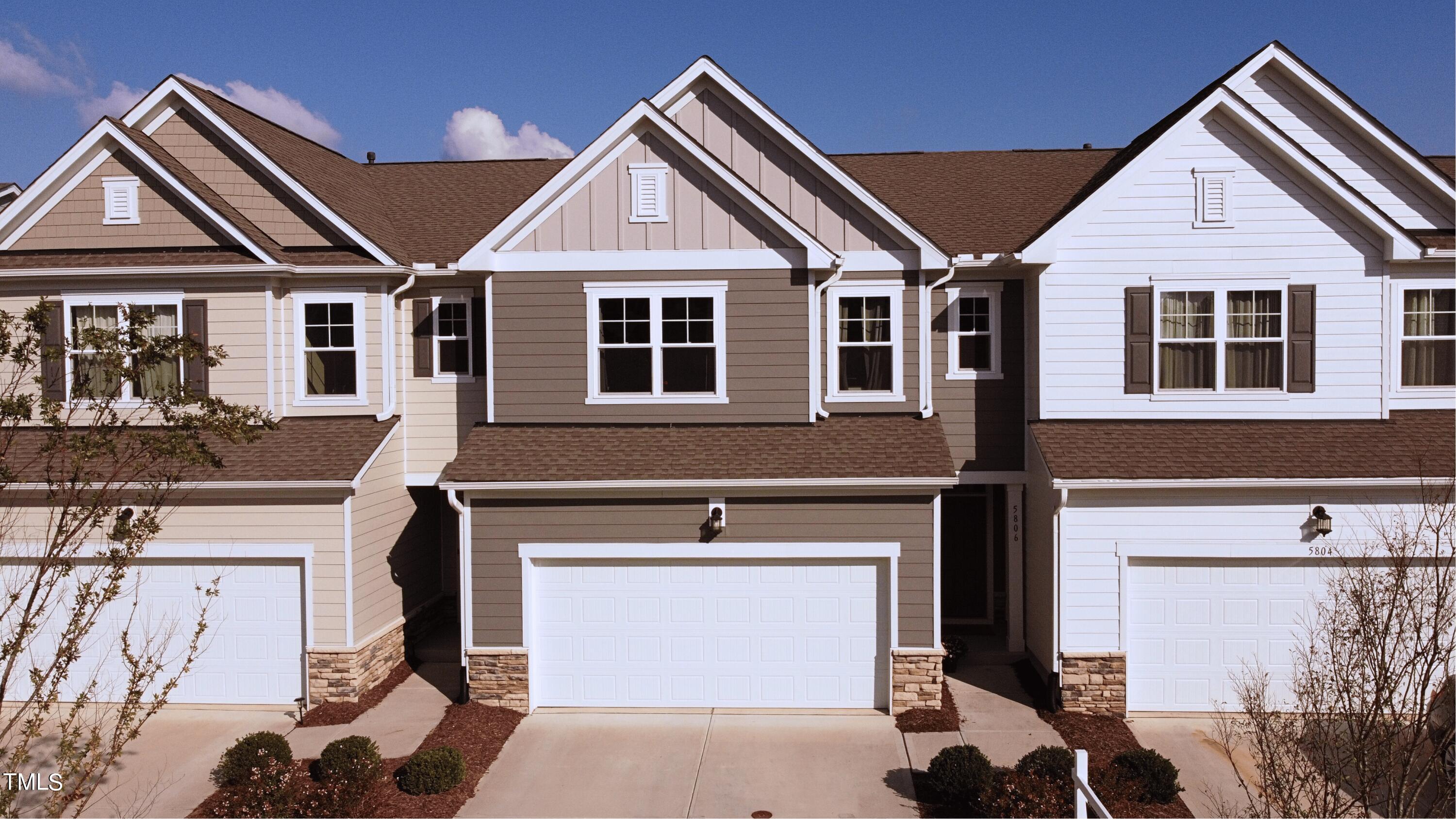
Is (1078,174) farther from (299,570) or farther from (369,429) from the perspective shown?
(299,570)

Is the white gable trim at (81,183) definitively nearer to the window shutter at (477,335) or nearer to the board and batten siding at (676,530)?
the window shutter at (477,335)

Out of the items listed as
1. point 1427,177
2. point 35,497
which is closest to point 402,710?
point 35,497

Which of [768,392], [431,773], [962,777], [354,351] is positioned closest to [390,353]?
[354,351]

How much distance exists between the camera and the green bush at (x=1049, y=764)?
9961 millimetres

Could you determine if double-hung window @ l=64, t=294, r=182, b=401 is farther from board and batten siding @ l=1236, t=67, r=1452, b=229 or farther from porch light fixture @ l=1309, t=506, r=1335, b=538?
board and batten siding @ l=1236, t=67, r=1452, b=229

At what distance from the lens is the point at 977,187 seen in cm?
1764

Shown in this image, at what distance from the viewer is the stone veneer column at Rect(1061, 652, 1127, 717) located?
12.8m

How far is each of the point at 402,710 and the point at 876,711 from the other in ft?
21.0

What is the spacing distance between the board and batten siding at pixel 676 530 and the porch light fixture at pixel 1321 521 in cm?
487

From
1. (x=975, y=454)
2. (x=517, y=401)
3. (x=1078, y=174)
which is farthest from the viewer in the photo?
(x=1078, y=174)

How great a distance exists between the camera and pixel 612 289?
45.6 feet

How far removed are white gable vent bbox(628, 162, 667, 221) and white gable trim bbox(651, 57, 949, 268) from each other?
5.39 ft

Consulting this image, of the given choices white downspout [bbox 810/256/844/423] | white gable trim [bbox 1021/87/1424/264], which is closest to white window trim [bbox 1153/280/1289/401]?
white gable trim [bbox 1021/87/1424/264]

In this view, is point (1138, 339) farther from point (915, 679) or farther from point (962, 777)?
point (962, 777)
